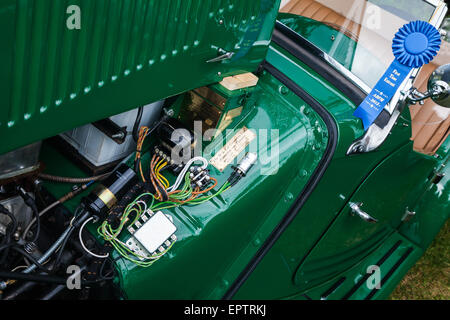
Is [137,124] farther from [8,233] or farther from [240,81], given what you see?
[8,233]

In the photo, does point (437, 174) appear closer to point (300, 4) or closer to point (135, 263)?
point (300, 4)

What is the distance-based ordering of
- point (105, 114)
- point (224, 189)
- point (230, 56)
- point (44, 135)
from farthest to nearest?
point (224, 189) < point (230, 56) < point (105, 114) < point (44, 135)

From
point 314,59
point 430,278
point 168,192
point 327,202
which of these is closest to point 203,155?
point 168,192

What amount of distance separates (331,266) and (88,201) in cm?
129

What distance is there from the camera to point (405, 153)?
2.35m

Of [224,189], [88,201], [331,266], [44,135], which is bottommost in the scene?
[331,266]

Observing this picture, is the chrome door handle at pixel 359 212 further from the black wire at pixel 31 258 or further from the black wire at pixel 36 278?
the black wire at pixel 31 258

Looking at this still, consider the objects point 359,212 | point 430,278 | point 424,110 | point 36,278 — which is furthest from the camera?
point 430,278

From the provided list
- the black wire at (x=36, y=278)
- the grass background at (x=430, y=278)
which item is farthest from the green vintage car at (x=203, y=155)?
the grass background at (x=430, y=278)

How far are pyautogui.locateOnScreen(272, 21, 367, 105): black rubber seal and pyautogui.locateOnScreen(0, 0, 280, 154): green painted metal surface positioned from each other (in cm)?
41

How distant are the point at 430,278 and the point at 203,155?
216 cm

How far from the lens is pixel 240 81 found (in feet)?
6.09

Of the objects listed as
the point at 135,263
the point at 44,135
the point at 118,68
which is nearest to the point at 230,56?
the point at 118,68

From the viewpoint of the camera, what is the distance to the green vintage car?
149 centimetres
